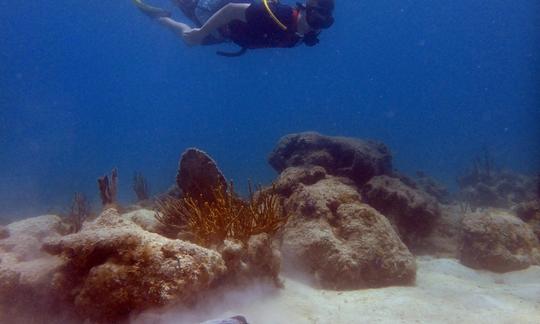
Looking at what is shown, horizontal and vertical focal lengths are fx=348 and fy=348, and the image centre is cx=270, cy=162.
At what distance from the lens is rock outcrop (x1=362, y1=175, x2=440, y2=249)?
726cm

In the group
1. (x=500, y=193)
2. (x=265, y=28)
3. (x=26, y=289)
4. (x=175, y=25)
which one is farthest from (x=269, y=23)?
(x=500, y=193)

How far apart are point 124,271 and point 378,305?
9.42ft

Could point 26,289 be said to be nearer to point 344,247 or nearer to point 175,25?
point 344,247

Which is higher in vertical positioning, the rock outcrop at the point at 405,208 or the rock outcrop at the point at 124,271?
the rock outcrop at the point at 405,208

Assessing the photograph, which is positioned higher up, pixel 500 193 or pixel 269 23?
pixel 269 23

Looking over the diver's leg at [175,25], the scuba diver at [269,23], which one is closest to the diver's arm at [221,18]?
the scuba diver at [269,23]

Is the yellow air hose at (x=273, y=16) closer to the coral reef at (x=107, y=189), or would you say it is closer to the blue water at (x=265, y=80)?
the coral reef at (x=107, y=189)

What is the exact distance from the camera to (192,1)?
11336 millimetres

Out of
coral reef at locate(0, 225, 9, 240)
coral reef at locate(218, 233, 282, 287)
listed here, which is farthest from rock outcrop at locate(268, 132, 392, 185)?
coral reef at locate(0, 225, 9, 240)

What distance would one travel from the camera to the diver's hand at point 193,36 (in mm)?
9939

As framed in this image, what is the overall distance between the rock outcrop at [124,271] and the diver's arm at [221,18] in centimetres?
701

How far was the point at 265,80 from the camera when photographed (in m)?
168

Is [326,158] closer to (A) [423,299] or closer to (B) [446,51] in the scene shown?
(A) [423,299]

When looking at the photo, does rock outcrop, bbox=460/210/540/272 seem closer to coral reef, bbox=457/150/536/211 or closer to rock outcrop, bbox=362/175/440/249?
rock outcrop, bbox=362/175/440/249
